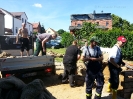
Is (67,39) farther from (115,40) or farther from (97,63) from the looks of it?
(97,63)

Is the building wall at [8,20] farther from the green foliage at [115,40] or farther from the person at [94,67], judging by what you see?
the person at [94,67]

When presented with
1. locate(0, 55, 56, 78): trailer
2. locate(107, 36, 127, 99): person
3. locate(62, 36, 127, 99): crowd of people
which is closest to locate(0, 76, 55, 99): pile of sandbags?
locate(62, 36, 127, 99): crowd of people

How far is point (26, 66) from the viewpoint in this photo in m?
7.11

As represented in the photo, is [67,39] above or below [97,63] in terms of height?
above

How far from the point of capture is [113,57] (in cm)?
567

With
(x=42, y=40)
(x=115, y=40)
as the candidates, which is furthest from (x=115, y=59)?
(x=115, y=40)

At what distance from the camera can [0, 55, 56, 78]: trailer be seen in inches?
258

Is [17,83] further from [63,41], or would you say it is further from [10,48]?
[63,41]

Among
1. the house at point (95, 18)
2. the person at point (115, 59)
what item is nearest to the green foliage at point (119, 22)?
the house at point (95, 18)

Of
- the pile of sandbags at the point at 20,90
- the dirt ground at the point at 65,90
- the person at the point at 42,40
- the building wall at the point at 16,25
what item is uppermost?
the building wall at the point at 16,25

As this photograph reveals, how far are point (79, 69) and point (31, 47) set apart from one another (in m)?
2.50

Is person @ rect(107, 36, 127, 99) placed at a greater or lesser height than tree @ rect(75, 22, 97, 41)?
lesser

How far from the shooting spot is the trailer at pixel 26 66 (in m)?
6.55

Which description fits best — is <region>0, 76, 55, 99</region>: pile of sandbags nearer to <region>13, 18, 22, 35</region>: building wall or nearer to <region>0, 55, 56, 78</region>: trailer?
<region>0, 55, 56, 78</region>: trailer
